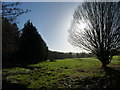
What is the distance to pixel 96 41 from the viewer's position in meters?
14.8

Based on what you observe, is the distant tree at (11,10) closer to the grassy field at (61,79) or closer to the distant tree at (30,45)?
the grassy field at (61,79)

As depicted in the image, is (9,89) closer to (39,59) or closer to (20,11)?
(20,11)

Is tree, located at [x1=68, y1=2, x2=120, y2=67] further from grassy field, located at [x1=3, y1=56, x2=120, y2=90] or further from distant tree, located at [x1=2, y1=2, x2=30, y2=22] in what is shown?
distant tree, located at [x1=2, y1=2, x2=30, y2=22]

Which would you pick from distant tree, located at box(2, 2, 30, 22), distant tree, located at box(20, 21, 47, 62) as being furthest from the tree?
distant tree, located at box(20, 21, 47, 62)

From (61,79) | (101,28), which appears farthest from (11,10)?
(101,28)

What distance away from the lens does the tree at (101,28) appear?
527 inches

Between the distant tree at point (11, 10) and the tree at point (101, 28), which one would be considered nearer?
the distant tree at point (11, 10)

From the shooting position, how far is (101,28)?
14320mm

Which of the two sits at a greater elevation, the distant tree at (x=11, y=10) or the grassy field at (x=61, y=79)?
the distant tree at (x=11, y=10)

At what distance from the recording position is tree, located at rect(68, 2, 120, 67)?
13.4 metres

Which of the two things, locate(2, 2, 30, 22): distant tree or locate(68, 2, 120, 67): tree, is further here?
locate(68, 2, 120, 67): tree

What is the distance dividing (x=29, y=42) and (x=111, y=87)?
32353 millimetres

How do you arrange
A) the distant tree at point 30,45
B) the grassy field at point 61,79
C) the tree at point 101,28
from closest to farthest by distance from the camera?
the grassy field at point 61,79 → the tree at point 101,28 → the distant tree at point 30,45

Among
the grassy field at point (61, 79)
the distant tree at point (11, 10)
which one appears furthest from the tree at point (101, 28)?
the distant tree at point (11, 10)
